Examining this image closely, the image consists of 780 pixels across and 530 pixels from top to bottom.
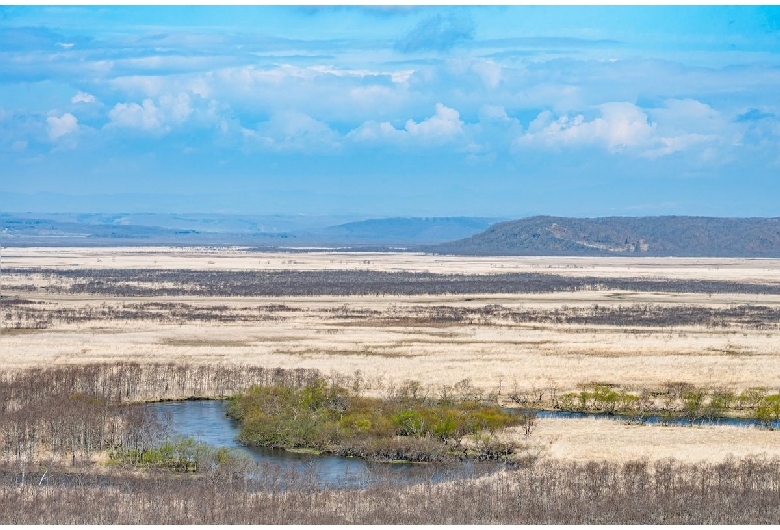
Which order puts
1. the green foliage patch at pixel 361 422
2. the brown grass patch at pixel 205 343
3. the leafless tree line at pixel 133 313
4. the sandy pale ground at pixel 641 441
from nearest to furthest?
the sandy pale ground at pixel 641 441, the green foliage patch at pixel 361 422, the brown grass patch at pixel 205 343, the leafless tree line at pixel 133 313

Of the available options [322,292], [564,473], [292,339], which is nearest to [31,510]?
[564,473]

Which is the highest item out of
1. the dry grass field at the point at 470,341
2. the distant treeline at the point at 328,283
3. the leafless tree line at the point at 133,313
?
the distant treeline at the point at 328,283

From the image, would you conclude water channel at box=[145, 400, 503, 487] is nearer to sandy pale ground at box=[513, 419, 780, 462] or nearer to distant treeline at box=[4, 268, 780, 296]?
sandy pale ground at box=[513, 419, 780, 462]

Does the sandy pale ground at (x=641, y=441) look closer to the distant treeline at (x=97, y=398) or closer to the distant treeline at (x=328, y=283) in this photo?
the distant treeline at (x=97, y=398)

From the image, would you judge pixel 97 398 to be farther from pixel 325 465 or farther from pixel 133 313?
pixel 133 313

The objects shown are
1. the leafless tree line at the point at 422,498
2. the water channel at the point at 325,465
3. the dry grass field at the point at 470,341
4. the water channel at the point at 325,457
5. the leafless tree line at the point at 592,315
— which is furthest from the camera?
the leafless tree line at the point at 592,315

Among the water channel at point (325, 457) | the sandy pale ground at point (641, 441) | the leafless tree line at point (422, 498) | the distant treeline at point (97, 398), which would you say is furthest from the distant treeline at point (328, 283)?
the leafless tree line at point (422, 498)

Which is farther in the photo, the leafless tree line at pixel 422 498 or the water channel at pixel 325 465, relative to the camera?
the water channel at pixel 325 465
